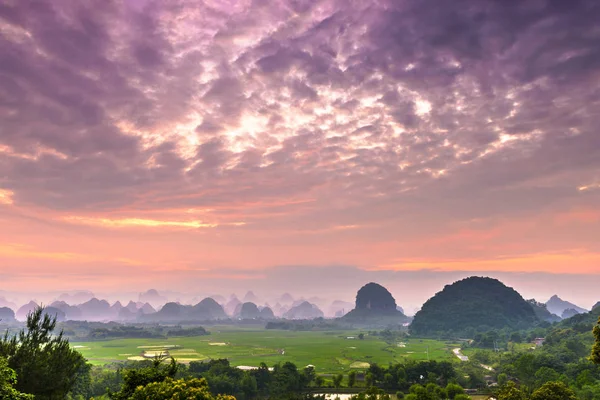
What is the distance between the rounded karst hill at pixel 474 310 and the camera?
14112 cm

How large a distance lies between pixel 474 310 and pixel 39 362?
6178 inches

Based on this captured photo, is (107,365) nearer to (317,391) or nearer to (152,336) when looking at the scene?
→ (317,391)

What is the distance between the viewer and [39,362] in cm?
2175

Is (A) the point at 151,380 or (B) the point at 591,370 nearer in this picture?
(A) the point at 151,380

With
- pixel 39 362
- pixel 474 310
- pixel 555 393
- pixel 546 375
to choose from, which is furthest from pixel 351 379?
pixel 474 310

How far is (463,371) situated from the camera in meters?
50.0

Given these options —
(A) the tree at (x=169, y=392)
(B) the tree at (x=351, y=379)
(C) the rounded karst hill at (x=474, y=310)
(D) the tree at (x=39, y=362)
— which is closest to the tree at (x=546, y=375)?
(B) the tree at (x=351, y=379)

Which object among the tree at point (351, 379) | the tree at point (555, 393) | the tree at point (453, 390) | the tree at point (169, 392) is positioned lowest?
the tree at point (351, 379)

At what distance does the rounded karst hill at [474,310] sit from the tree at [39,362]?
449 feet

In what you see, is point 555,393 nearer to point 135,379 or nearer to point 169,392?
point 169,392

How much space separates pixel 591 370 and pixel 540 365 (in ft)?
18.2

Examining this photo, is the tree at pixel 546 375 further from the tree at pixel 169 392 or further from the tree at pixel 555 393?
the tree at pixel 169 392

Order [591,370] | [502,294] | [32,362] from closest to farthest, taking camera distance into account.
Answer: [32,362]
[591,370]
[502,294]

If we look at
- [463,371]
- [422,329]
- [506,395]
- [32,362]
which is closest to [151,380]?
[32,362]
